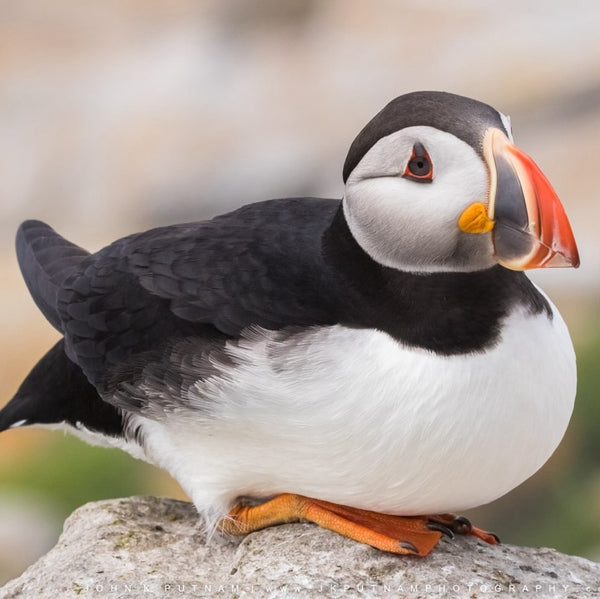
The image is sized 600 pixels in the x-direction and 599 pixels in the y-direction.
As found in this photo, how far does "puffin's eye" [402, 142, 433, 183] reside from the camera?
6.64ft

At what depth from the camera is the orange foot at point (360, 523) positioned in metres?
2.42

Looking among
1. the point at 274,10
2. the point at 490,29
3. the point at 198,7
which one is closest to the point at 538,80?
the point at 490,29

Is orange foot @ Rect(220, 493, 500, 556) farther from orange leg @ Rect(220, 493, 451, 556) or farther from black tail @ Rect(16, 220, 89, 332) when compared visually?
black tail @ Rect(16, 220, 89, 332)

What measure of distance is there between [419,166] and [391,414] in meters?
0.50

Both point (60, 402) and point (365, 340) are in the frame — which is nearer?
point (365, 340)

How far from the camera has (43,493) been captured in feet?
18.1

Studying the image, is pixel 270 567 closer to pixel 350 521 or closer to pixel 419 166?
pixel 350 521

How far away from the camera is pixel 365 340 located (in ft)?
7.25

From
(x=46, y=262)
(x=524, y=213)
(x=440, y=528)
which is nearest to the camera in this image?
(x=524, y=213)

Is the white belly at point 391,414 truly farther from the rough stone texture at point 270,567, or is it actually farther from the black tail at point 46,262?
the black tail at point 46,262

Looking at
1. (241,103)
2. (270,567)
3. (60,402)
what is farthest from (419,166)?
(241,103)

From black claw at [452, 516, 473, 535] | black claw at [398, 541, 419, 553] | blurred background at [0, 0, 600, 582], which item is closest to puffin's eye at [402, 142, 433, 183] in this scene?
black claw at [398, 541, 419, 553]

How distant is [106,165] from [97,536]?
206 inches

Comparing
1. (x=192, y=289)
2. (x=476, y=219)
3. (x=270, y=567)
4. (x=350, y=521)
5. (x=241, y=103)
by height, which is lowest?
(x=270, y=567)
